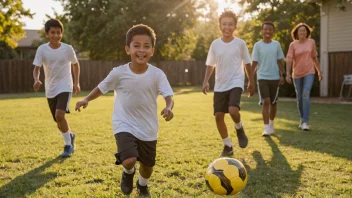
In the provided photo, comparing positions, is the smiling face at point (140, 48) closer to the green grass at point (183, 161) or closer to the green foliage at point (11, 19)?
the green grass at point (183, 161)

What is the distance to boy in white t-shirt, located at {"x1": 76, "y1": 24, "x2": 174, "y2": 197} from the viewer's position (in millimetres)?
3891

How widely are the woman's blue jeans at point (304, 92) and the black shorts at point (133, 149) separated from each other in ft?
17.1

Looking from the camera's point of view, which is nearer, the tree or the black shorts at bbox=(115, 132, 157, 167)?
the black shorts at bbox=(115, 132, 157, 167)

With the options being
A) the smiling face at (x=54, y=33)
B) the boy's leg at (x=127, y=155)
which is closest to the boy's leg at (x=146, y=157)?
the boy's leg at (x=127, y=155)

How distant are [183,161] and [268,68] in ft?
10.4

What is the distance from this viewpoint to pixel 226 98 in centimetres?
604

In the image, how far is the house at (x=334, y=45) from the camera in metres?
17.2

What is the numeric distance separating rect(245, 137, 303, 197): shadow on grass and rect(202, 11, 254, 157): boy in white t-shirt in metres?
0.74

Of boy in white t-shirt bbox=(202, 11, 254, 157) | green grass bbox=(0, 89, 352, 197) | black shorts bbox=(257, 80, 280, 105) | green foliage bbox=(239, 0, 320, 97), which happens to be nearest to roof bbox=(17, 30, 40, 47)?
green foliage bbox=(239, 0, 320, 97)

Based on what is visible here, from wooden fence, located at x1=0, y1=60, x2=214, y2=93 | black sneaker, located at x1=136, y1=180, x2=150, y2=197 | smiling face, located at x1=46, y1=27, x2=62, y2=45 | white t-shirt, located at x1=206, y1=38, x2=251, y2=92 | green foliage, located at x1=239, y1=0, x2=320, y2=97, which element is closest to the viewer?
black sneaker, located at x1=136, y1=180, x2=150, y2=197

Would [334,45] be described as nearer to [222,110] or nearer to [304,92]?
[304,92]

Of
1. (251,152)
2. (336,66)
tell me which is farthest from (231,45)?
(336,66)

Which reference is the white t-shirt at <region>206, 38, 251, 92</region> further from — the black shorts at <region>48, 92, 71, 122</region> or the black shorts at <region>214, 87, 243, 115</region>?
the black shorts at <region>48, 92, 71, 122</region>

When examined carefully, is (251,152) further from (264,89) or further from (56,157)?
(56,157)
